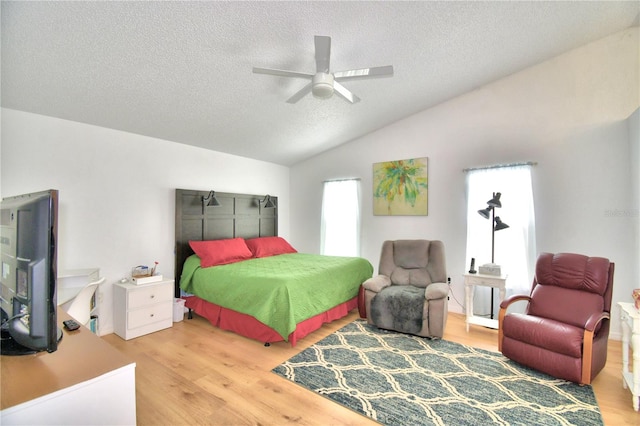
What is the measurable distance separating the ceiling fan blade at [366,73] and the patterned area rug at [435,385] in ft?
8.01

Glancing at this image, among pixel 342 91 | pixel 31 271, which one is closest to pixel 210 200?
pixel 342 91

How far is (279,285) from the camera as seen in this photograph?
2.73m

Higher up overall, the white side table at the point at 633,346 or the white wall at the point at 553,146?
the white wall at the point at 553,146

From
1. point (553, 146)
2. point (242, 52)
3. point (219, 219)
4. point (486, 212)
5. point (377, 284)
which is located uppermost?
point (242, 52)

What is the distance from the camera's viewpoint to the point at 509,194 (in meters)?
3.58

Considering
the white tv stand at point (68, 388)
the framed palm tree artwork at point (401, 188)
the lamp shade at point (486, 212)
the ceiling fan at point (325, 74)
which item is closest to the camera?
the white tv stand at point (68, 388)

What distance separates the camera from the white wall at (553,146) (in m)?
3.06

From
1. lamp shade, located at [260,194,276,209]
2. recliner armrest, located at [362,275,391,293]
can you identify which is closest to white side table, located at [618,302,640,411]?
recliner armrest, located at [362,275,391,293]

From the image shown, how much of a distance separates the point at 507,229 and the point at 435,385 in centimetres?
232

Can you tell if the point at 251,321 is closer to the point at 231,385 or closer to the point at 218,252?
the point at 231,385

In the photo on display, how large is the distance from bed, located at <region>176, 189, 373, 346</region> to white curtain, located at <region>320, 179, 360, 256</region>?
727 millimetres

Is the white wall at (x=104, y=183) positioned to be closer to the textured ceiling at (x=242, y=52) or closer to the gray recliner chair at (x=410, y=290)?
the textured ceiling at (x=242, y=52)

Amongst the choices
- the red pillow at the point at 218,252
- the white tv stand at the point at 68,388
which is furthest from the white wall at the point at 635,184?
the red pillow at the point at 218,252

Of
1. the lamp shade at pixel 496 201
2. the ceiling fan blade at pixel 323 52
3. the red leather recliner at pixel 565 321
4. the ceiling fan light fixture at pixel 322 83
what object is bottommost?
the red leather recliner at pixel 565 321
